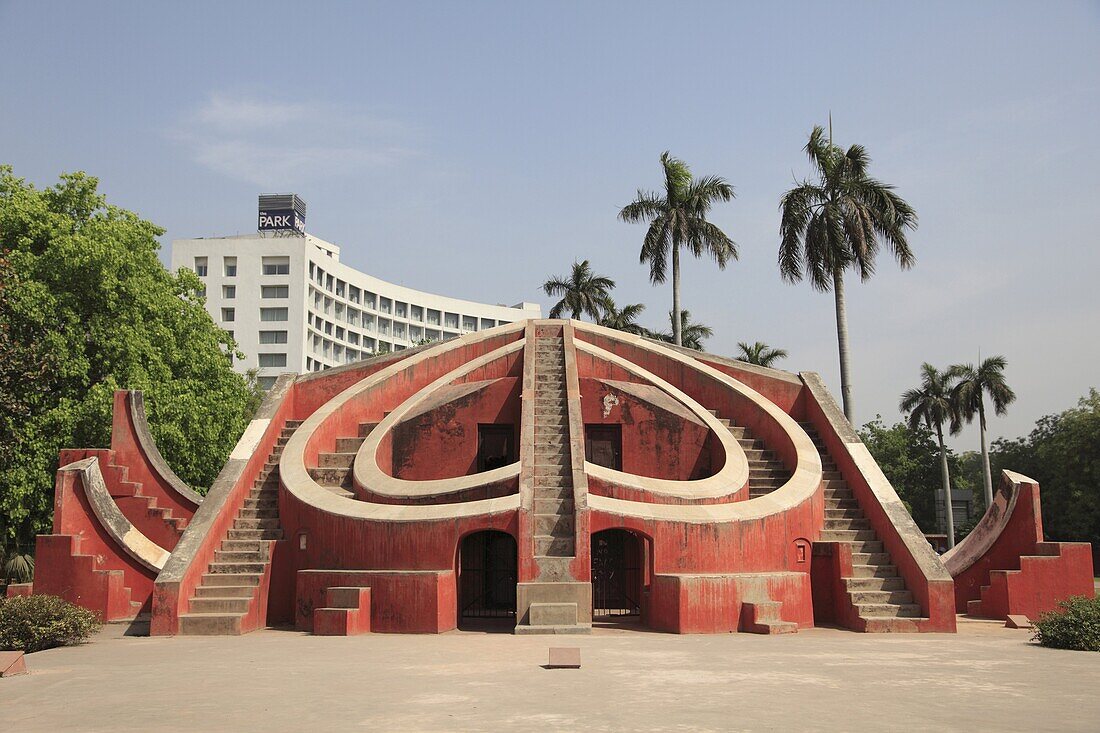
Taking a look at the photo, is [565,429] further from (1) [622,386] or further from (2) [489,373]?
(2) [489,373]

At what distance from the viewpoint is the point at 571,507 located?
1224 centimetres

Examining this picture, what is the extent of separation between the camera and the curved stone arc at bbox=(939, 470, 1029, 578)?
14.3m

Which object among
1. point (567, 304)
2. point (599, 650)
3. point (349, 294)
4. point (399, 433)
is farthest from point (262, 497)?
point (349, 294)

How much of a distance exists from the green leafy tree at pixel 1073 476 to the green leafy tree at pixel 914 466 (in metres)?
9.37

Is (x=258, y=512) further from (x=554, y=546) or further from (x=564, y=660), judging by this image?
(x=564, y=660)

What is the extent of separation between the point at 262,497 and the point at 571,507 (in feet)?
16.0

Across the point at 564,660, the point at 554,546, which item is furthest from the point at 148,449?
the point at 564,660

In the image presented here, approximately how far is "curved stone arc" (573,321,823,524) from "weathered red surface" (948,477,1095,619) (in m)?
2.75

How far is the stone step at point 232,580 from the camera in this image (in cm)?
1229

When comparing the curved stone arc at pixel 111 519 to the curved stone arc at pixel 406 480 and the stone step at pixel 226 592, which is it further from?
the curved stone arc at pixel 406 480

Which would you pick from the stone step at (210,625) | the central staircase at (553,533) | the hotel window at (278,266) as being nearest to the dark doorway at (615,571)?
the central staircase at (553,533)

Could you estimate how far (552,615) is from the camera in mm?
11023

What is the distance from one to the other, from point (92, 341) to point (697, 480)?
12.6m

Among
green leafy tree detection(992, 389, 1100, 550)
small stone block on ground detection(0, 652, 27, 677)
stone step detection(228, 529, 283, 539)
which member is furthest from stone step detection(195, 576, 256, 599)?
green leafy tree detection(992, 389, 1100, 550)
